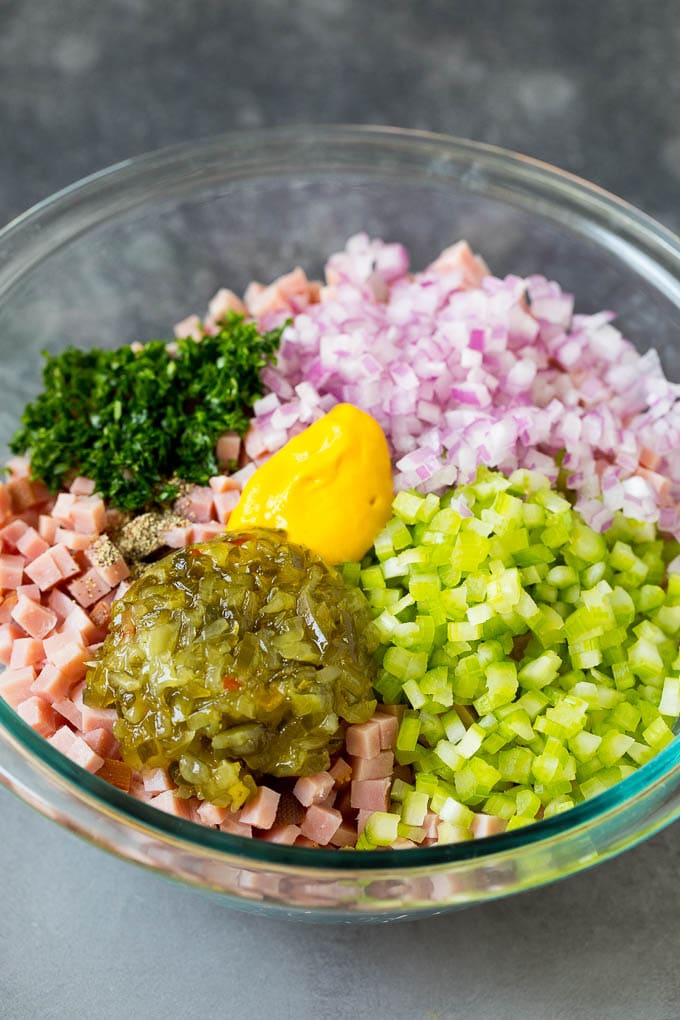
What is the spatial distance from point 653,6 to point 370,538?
2.18m

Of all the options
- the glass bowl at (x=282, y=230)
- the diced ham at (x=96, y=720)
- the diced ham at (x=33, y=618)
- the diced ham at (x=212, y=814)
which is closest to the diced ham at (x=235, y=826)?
the diced ham at (x=212, y=814)

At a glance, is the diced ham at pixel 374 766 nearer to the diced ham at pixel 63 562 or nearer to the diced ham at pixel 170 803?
the diced ham at pixel 170 803

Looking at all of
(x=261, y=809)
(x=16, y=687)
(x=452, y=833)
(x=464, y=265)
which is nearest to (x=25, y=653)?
(x=16, y=687)

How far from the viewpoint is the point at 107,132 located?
3.01 m

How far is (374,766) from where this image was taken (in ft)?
5.88

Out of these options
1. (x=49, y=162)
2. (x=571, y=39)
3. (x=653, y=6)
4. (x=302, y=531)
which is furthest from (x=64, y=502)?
(x=653, y=6)

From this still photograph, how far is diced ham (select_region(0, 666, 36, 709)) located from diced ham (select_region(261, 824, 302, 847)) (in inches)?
18.4

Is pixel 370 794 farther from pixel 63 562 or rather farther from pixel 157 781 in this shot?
pixel 63 562

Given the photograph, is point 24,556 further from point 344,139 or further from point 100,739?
point 344,139

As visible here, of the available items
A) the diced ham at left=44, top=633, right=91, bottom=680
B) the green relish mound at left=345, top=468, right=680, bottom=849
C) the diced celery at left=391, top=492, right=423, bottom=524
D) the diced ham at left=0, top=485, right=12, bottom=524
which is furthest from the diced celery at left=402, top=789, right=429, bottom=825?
the diced ham at left=0, top=485, right=12, bottom=524

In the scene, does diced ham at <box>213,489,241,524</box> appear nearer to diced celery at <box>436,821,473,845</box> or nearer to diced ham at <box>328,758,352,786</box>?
diced ham at <box>328,758,352,786</box>

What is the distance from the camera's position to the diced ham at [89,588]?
1938mm

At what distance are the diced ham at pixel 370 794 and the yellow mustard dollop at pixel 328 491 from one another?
1.33 ft

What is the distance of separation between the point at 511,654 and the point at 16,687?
2.80 ft
